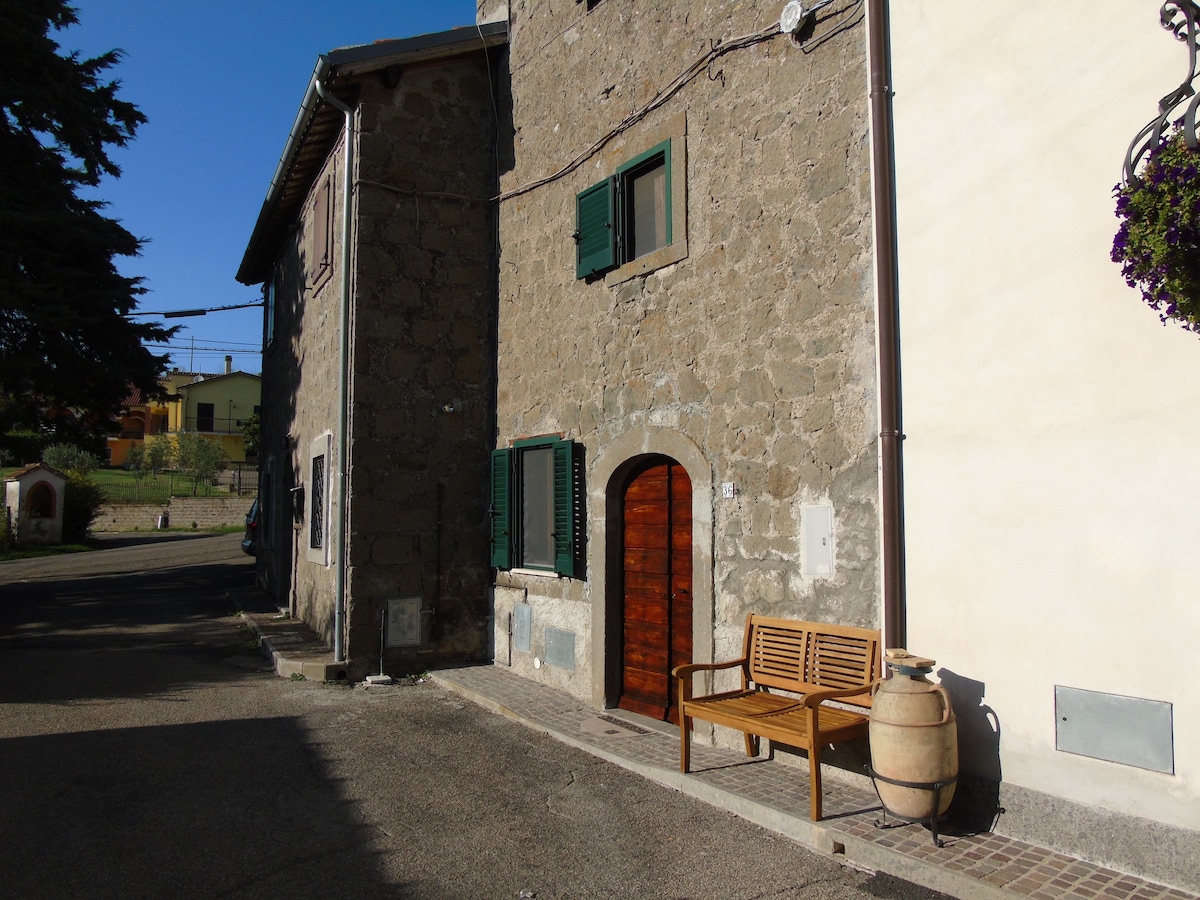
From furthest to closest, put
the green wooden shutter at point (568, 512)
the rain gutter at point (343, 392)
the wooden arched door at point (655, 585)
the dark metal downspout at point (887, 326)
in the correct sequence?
the rain gutter at point (343, 392) → the green wooden shutter at point (568, 512) → the wooden arched door at point (655, 585) → the dark metal downspout at point (887, 326)

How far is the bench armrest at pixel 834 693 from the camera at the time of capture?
4.29 metres

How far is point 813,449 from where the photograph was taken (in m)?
5.20

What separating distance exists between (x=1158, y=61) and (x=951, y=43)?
1145 millimetres

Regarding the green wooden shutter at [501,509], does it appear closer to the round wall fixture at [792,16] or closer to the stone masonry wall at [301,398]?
the stone masonry wall at [301,398]

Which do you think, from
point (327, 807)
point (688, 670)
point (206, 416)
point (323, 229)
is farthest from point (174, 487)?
point (688, 670)

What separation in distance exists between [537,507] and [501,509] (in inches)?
21.4

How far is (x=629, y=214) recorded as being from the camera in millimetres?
7094

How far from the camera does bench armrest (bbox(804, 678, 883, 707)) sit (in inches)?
169

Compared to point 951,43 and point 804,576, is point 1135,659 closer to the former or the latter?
point 804,576

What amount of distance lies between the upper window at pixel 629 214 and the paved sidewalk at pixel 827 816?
11.8 ft

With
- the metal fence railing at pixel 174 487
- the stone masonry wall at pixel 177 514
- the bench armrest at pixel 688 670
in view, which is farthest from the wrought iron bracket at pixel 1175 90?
the metal fence railing at pixel 174 487

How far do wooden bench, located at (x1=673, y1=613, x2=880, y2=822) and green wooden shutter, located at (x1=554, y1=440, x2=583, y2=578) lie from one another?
6.94 feet

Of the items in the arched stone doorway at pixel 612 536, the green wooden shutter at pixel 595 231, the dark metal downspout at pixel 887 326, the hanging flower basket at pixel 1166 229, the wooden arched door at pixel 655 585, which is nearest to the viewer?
the hanging flower basket at pixel 1166 229

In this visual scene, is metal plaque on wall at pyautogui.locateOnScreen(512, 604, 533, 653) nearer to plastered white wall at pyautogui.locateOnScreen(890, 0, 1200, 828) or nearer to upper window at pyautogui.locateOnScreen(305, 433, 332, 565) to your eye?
upper window at pyautogui.locateOnScreen(305, 433, 332, 565)
